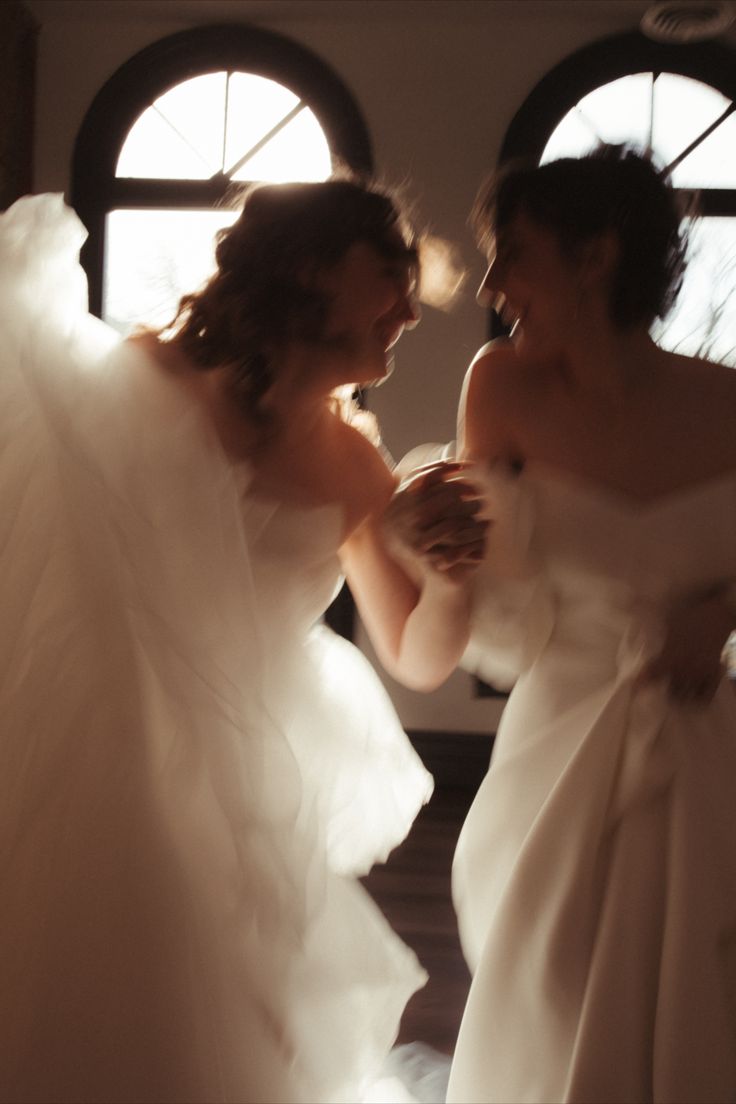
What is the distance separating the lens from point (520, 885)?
124 cm

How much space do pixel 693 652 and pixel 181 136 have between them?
12.0 ft

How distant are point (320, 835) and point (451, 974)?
1.21m

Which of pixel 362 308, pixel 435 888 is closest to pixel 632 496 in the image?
pixel 362 308

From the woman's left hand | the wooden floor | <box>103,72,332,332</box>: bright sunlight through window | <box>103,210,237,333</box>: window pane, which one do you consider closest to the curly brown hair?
the woman's left hand

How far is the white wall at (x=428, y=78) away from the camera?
3900mm

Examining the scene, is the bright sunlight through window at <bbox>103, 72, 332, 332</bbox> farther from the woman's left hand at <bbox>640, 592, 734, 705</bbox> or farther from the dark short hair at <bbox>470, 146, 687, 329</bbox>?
the woman's left hand at <bbox>640, 592, 734, 705</bbox>

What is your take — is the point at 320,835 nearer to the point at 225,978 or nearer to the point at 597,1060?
the point at 225,978

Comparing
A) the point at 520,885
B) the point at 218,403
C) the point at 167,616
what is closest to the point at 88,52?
the point at 218,403

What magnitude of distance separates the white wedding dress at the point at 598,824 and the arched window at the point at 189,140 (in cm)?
312

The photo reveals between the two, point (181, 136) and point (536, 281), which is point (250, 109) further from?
point (536, 281)

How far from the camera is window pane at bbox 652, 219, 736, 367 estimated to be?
1481 mm

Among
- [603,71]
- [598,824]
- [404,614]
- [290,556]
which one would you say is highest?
[603,71]

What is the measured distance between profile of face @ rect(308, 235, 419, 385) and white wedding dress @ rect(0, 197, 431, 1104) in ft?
0.71

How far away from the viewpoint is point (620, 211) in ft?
4.25
